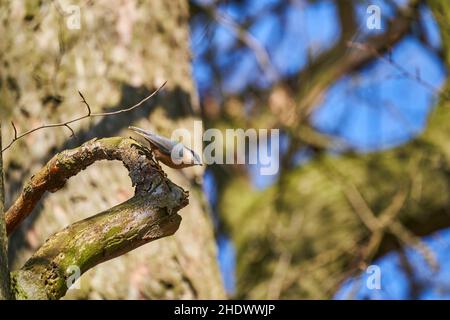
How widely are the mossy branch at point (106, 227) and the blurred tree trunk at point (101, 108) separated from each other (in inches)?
29.0

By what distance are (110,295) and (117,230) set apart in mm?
831

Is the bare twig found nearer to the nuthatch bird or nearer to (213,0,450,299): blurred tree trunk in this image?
(213,0,450,299): blurred tree trunk

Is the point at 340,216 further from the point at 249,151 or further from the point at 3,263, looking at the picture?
the point at 3,263

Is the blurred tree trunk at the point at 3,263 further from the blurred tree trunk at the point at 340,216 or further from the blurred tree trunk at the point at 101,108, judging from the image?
the blurred tree trunk at the point at 340,216

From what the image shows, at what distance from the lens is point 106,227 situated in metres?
1.44

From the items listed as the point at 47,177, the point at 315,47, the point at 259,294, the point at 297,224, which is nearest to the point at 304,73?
the point at 315,47

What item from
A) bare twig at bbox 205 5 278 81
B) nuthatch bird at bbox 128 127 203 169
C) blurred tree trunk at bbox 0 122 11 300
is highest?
bare twig at bbox 205 5 278 81

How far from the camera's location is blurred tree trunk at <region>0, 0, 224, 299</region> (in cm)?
230

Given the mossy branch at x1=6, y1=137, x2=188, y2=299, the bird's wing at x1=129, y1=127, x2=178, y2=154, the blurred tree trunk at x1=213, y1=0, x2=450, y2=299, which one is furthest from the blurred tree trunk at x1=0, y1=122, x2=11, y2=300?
the blurred tree trunk at x1=213, y1=0, x2=450, y2=299

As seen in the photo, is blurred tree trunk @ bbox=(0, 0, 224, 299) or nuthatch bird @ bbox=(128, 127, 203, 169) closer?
nuthatch bird @ bbox=(128, 127, 203, 169)

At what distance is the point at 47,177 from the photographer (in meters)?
1.56

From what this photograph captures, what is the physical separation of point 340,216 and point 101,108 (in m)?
1.46

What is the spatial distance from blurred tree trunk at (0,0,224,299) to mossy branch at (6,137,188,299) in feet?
2.42
